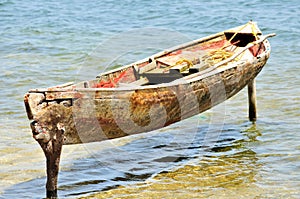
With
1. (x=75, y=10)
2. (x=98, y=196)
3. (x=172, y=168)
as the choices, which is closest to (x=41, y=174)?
(x=98, y=196)

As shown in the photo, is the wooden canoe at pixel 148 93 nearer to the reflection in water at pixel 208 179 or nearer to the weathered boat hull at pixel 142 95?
the weathered boat hull at pixel 142 95

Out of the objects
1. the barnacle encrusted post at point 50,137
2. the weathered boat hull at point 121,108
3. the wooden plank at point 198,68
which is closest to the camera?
the barnacle encrusted post at point 50,137

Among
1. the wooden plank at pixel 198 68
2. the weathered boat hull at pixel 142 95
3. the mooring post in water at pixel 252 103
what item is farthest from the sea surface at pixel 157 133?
the wooden plank at pixel 198 68

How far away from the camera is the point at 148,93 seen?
7.08 meters

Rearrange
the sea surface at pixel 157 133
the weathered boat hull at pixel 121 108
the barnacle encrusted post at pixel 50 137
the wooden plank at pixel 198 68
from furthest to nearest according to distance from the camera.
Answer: the wooden plank at pixel 198 68, the sea surface at pixel 157 133, the weathered boat hull at pixel 121 108, the barnacle encrusted post at pixel 50 137

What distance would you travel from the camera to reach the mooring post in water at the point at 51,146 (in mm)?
6289

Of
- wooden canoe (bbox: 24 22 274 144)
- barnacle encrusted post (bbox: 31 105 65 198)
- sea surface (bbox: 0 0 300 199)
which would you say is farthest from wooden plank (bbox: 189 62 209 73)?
barnacle encrusted post (bbox: 31 105 65 198)

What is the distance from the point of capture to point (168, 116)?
751 cm

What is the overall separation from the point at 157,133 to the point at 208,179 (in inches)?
86.5

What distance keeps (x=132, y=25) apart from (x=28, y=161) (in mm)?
11095

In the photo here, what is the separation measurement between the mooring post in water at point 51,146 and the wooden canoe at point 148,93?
1 cm

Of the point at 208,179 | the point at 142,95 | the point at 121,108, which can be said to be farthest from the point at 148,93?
the point at 208,179

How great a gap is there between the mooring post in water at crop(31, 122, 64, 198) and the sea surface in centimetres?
29

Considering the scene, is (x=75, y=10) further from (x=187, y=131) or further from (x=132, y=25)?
(x=187, y=131)
